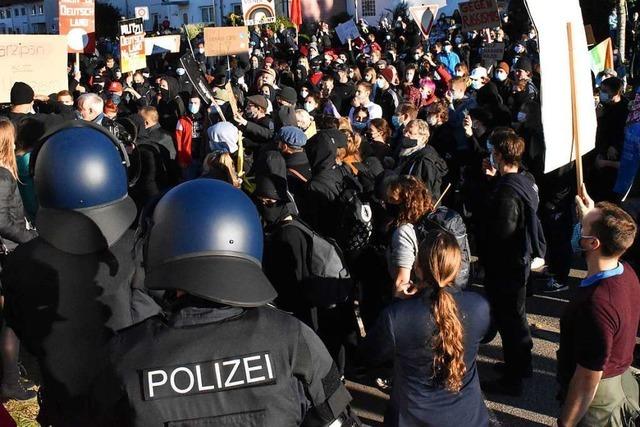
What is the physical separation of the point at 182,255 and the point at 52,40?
27.2 ft

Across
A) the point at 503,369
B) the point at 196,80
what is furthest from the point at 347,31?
the point at 503,369

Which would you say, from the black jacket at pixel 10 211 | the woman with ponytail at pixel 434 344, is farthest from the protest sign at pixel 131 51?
the woman with ponytail at pixel 434 344

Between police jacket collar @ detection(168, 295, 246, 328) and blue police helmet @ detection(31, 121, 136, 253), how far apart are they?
1.00 metres

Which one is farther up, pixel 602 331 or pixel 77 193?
pixel 77 193

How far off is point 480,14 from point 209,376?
12.2 m

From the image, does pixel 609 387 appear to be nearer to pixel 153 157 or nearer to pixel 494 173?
pixel 494 173

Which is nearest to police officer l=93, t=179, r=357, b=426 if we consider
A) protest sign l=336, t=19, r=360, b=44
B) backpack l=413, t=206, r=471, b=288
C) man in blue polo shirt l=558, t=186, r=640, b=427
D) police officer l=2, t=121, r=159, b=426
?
police officer l=2, t=121, r=159, b=426

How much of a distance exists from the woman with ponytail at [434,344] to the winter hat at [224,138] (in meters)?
3.76

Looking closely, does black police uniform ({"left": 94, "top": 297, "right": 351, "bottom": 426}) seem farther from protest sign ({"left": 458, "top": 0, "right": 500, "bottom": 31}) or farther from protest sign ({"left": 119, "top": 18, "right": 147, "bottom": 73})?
protest sign ({"left": 458, "top": 0, "right": 500, "bottom": 31})

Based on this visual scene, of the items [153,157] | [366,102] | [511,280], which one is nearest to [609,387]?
[511,280]

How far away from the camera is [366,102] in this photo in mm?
9258

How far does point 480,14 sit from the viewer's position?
42.5 ft

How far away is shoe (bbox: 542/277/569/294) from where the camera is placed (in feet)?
22.0

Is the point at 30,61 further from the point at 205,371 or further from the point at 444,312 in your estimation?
the point at 205,371
